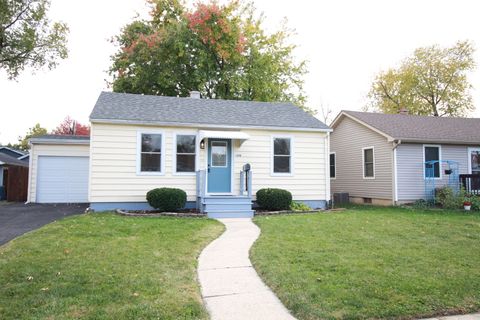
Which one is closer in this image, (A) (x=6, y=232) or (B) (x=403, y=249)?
(B) (x=403, y=249)

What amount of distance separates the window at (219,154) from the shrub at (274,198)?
1699mm

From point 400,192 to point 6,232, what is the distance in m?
13.9

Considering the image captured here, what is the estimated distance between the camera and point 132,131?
11.6 m

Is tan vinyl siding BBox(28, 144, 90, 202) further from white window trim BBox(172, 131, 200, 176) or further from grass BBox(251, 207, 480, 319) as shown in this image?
grass BBox(251, 207, 480, 319)

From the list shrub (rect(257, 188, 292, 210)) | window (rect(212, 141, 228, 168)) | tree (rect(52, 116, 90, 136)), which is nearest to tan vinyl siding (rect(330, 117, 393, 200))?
shrub (rect(257, 188, 292, 210))

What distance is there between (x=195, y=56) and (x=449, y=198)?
17.2 meters

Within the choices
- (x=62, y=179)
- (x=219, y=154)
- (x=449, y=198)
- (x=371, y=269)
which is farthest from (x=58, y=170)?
(x=449, y=198)

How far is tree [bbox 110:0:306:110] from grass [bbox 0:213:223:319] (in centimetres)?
1702

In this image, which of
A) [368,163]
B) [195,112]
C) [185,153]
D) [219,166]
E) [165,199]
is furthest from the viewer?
[368,163]

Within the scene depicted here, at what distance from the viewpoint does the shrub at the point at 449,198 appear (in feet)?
43.1

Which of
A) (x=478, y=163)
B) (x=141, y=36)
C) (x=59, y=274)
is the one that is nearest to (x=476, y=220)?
(x=478, y=163)

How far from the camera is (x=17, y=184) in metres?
17.0

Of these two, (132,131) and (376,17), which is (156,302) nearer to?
(132,131)

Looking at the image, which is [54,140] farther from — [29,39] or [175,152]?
[29,39]
